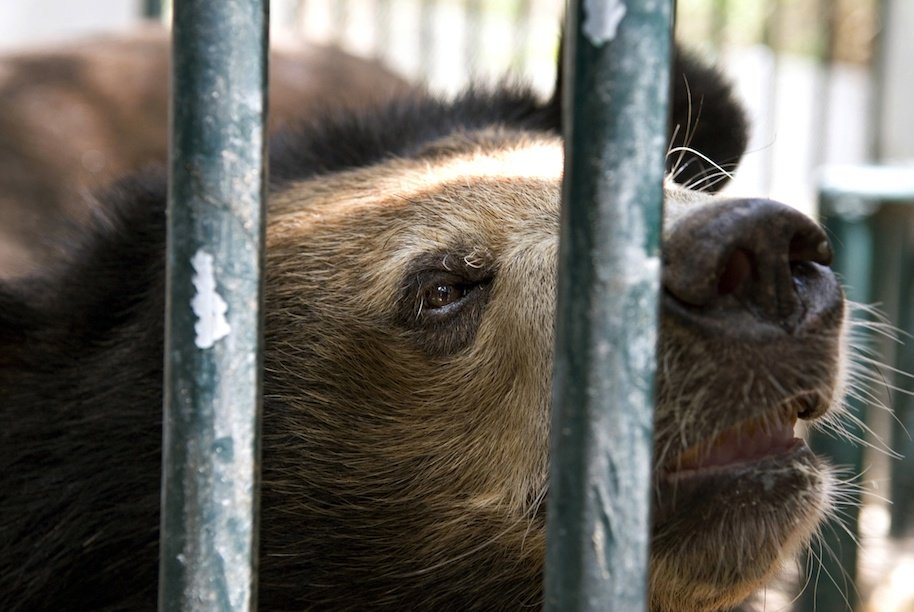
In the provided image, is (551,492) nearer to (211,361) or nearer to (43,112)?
(211,361)

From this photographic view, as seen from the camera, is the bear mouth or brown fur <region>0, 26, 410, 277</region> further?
brown fur <region>0, 26, 410, 277</region>

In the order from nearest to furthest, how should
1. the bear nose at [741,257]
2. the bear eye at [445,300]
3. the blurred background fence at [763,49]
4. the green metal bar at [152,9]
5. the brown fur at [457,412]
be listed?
the bear nose at [741,257]
the brown fur at [457,412]
the bear eye at [445,300]
the green metal bar at [152,9]
the blurred background fence at [763,49]

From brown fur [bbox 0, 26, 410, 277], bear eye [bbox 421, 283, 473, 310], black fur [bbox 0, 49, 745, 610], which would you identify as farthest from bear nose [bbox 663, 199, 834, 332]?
brown fur [bbox 0, 26, 410, 277]

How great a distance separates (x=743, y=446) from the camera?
2.05m

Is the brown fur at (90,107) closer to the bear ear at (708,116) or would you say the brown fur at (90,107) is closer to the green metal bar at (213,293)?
the bear ear at (708,116)

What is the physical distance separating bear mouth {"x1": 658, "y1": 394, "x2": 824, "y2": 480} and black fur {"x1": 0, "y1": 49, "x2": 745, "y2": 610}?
4.14ft

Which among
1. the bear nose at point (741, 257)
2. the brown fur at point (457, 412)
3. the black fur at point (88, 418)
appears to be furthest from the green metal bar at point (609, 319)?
the black fur at point (88, 418)

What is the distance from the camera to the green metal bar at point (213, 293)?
1428 millimetres

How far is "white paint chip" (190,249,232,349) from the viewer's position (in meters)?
1.44

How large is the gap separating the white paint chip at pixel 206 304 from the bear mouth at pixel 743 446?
3.02 ft

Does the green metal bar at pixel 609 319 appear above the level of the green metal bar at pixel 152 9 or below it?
below

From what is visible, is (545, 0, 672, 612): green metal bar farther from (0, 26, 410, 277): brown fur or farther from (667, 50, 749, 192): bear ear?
(0, 26, 410, 277): brown fur

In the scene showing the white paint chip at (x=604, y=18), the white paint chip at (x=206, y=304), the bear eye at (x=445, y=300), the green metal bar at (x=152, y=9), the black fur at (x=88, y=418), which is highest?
the green metal bar at (x=152, y=9)

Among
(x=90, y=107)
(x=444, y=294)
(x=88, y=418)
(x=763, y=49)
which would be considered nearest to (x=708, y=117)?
(x=444, y=294)
